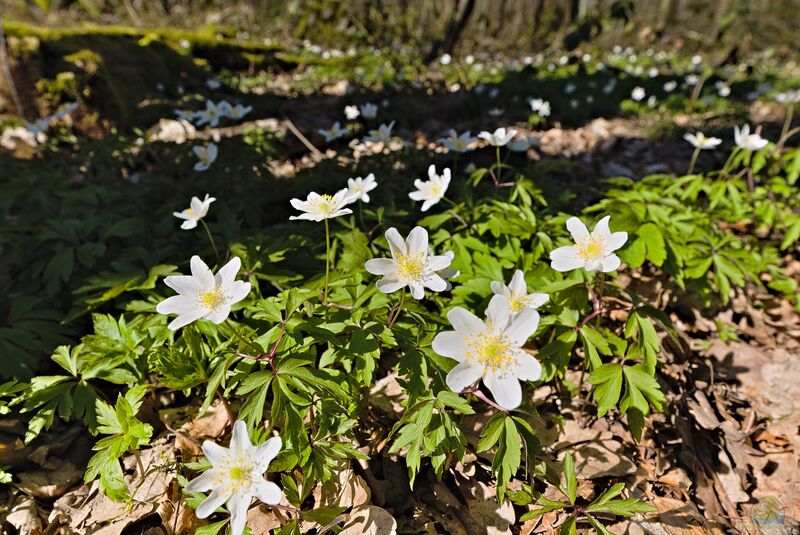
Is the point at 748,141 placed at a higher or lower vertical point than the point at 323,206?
lower

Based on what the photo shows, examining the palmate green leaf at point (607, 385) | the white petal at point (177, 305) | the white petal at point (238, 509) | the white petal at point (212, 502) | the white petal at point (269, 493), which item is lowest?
the palmate green leaf at point (607, 385)

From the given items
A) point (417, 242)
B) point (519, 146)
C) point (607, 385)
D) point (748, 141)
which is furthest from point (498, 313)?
point (748, 141)

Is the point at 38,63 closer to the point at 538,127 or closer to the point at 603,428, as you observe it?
the point at 538,127

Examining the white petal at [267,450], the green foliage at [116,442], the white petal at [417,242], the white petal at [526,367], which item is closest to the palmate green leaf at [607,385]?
the white petal at [526,367]

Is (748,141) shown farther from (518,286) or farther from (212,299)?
(212,299)

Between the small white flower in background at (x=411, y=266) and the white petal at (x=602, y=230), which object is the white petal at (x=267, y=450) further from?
the white petal at (x=602, y=230)
